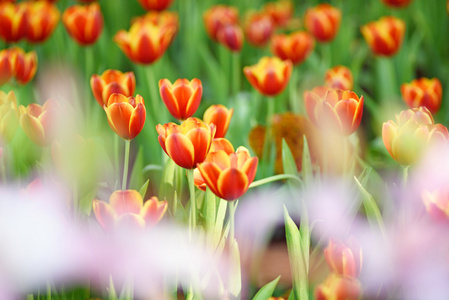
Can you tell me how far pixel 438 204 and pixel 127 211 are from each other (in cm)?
39

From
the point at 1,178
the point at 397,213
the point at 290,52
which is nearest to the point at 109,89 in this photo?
the point at 1,178

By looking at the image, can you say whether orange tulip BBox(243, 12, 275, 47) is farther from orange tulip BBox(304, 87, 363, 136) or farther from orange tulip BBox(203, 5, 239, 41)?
orange tulip BBox(304, 87, 363, 136)

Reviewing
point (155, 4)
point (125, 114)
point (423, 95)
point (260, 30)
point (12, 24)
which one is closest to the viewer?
point (125, 114)

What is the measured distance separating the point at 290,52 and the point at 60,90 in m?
0.64

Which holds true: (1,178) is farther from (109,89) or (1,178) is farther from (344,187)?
(344,187)

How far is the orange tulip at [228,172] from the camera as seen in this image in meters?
0.69

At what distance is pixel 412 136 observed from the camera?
79 centimetres

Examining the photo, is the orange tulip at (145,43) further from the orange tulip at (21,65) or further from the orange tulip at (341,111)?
the orange tulip at (341,111)

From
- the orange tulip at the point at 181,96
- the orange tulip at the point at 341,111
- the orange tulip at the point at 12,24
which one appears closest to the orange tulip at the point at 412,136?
the orange tulip at the point at 341,111

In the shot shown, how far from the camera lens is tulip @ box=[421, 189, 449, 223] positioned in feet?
2.36

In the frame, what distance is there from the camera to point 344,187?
3.53 ft

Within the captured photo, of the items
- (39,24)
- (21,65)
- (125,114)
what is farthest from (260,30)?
(125,114)

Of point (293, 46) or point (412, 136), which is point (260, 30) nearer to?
point (293, 46)

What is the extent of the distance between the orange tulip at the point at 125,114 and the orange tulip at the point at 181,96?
0.10m
